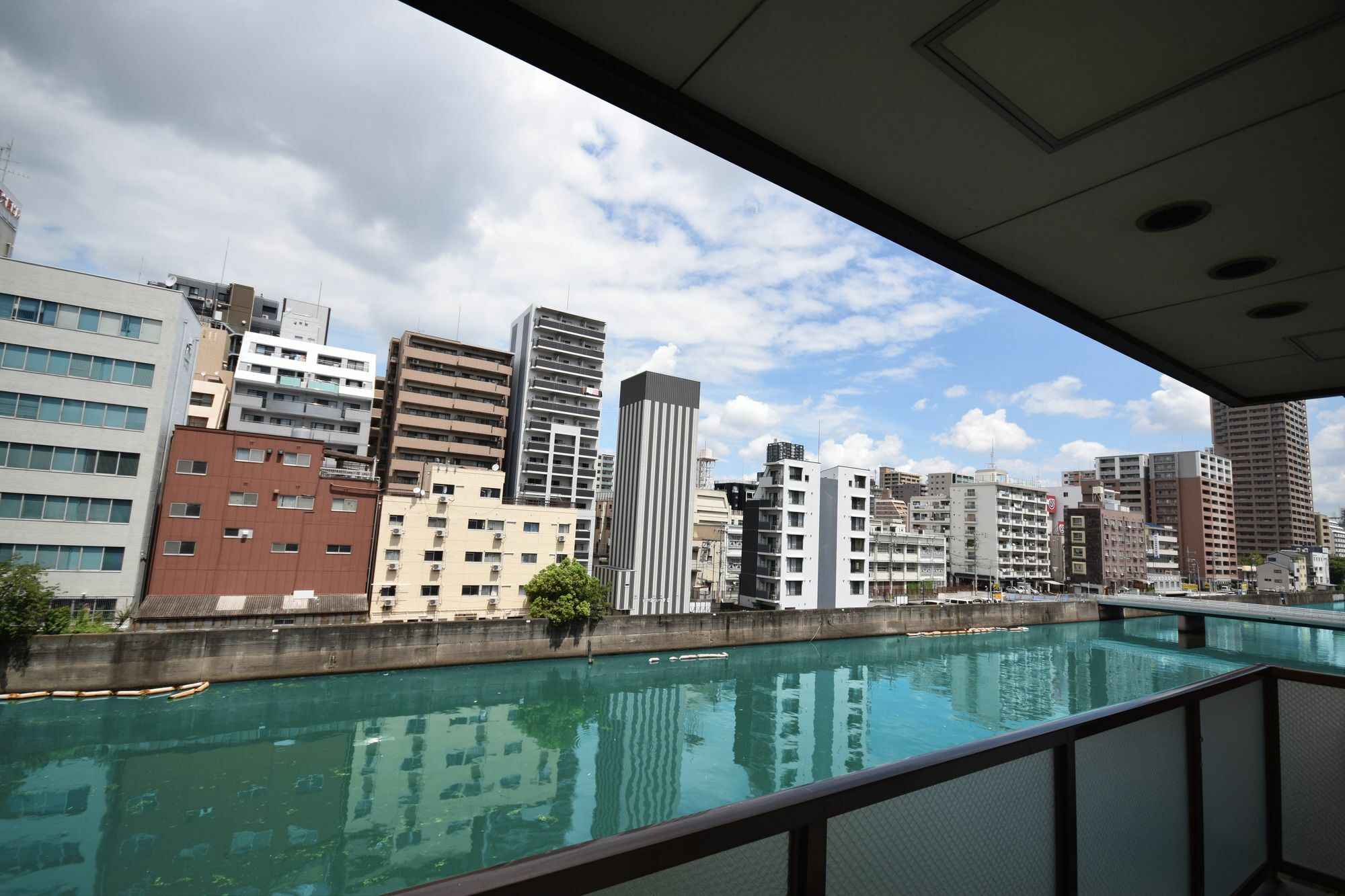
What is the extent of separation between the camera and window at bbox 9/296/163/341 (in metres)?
14.7

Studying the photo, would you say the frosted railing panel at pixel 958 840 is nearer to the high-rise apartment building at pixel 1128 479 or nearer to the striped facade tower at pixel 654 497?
the striped facade tower at pixel 654 497

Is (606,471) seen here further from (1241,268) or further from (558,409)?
(1241,268)

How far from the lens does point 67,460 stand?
47.9ft

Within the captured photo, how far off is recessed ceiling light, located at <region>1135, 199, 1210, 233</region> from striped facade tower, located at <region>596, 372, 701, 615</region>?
24399 mm

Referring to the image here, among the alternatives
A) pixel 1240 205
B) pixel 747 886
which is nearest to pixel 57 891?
pixel 747 886

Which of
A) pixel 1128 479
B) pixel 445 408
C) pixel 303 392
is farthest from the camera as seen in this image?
pixel 1128 479

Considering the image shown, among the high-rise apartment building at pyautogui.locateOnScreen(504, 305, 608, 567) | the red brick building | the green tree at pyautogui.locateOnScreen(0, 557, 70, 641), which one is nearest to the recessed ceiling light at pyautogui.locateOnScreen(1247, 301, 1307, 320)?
the green tree at pyautogui.locateOnScreen(0, 557, 70, 641)

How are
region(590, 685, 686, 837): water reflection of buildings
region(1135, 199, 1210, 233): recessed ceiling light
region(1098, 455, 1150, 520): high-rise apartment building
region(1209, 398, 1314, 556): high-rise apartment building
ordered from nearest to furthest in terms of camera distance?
region(1135, 199, 1210, 233): recessed ceiling light, region(590, 685, 686, 837): water reflection of buildings, region(1098, 455, 1150, 520): high-rise apartment building, region(1209, 398, 1314, 556): high-rise apartment building

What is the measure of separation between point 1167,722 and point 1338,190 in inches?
59.6

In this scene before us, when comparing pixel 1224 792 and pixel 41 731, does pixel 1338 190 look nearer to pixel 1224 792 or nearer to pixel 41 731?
pixel 1224 792

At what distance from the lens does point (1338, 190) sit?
1.66 m

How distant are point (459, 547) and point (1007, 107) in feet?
65.5

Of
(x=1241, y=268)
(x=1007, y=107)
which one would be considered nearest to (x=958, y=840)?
(x=1007, y=107)

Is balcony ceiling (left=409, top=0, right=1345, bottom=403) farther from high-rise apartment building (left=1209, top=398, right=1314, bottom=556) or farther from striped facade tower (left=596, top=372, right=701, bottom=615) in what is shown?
high-rise apartment building (left=1209, top=398, right=1314, bottom=556)
